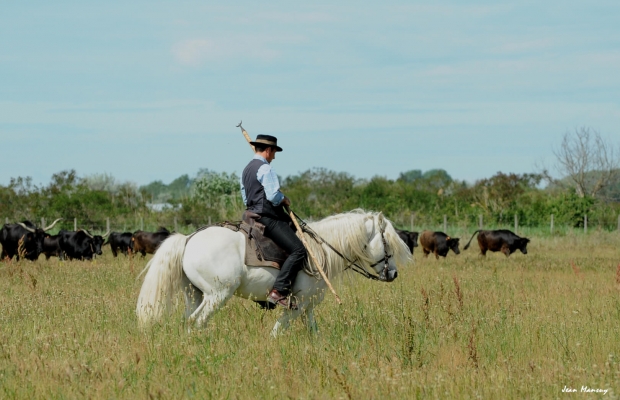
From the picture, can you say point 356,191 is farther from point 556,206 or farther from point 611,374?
point 611,374

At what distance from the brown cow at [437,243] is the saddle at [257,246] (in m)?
16.0

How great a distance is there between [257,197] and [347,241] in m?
1.19

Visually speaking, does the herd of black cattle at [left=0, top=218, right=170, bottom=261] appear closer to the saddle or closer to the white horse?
the white horse

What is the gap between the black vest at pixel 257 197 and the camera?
803 centimetres

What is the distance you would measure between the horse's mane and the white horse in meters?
0.01

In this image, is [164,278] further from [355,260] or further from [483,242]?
[483,242]

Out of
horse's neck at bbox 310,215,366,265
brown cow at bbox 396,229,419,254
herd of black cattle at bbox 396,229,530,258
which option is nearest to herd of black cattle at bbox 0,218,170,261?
brown cow at bbox 396,229,419,254

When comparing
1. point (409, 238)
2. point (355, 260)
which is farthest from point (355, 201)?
point (355, 260)

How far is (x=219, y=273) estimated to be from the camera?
769cm

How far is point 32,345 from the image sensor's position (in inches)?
264

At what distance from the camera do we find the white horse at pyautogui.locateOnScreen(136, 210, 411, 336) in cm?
770

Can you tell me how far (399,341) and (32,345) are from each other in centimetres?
336

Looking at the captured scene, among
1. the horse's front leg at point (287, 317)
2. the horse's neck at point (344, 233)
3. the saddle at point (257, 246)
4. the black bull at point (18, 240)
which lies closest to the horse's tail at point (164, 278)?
the saddle at point (257, 246)

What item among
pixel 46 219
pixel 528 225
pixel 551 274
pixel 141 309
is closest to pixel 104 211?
pixel 46 219
